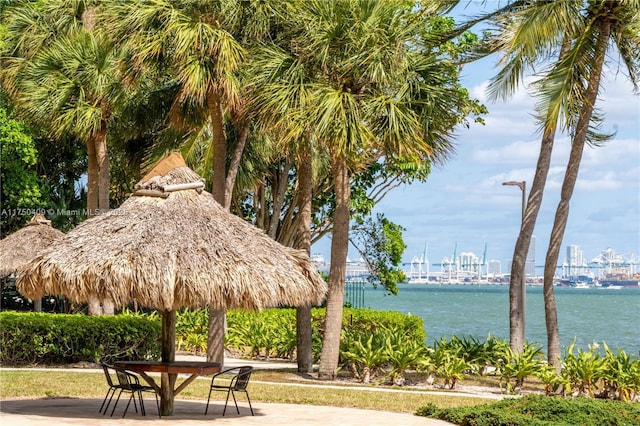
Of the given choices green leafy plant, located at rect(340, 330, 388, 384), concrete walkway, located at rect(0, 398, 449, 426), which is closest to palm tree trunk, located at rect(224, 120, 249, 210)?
green leafy plant, located at rect(340, 330, 388, 384)

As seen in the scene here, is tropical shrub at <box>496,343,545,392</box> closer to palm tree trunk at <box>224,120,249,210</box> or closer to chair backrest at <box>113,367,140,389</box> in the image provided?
palm tree trunk at <box>224,120,249,210</box>

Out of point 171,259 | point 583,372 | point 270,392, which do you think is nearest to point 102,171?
point 270,392

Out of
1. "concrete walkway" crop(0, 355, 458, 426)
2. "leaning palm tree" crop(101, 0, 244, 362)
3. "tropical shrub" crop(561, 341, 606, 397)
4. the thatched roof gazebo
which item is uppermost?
"leaning palm tree" crop(101, 0, 244, 362)

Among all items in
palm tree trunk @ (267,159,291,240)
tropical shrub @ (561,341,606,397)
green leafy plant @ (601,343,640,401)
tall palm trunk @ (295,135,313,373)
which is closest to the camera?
green leafy plant @ (601,343,640,401)

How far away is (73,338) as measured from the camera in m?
20.9

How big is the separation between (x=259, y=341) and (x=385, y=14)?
936 centimetres

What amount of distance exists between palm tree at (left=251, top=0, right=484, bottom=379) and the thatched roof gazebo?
16.4 feet

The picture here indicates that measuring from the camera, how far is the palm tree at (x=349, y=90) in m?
18.7

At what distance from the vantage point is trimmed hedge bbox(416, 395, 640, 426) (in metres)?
12.8

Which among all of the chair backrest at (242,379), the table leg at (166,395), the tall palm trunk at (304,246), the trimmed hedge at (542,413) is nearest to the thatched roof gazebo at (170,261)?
the table leg at (166,395)

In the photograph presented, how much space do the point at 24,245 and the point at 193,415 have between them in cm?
1349

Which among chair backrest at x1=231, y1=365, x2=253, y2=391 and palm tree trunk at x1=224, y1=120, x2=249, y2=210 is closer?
chair backrest at x1=231, y1=365, x2=253, y2=391

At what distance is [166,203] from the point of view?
44.3 feet

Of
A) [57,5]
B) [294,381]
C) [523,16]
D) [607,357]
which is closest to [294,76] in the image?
[523,16]
